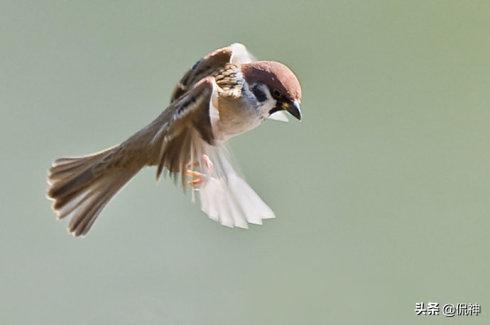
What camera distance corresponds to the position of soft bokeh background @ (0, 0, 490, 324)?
77.6 inches

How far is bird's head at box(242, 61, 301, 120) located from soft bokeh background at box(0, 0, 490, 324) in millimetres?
163

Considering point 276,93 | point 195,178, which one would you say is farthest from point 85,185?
point 276,93

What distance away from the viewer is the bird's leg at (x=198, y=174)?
154 centimetres

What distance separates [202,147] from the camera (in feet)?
5.04

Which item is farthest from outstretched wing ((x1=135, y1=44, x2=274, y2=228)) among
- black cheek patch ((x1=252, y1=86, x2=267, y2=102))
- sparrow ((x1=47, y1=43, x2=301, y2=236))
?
black cheek patch ((x1=252, y1=86, x2=267, y2=102))

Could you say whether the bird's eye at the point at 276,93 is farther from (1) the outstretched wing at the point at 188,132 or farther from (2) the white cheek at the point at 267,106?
(1) the outstretched wing at the point at 188,132

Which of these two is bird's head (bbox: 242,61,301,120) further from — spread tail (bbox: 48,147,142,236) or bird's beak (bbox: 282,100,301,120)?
spread tail (bbox: 48,147,142,236)

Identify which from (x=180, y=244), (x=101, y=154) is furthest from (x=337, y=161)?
(x=101, y=154)

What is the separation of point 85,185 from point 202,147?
0.25 meters

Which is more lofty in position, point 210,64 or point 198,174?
point 210,64

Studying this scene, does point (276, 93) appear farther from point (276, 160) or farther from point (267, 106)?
point (276, 160)

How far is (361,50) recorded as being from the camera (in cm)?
238

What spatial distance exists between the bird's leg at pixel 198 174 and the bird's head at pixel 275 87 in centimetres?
19

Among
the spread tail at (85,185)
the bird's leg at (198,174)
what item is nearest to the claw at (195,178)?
the bird's leg at (198,174)
